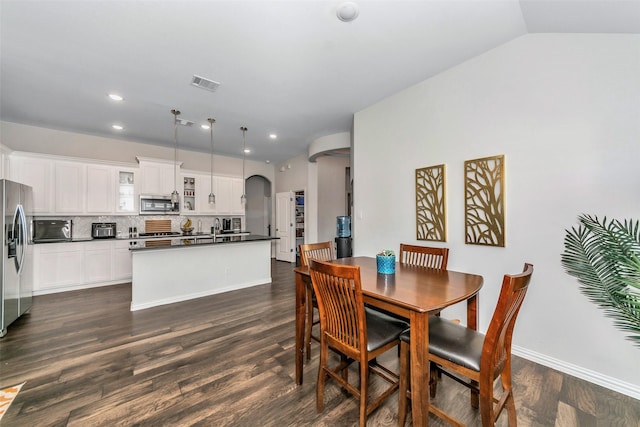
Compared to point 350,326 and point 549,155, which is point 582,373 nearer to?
point 549,155

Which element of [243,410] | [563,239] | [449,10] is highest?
[449,10]

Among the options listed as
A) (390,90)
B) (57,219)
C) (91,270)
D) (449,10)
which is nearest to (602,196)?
(449,10)

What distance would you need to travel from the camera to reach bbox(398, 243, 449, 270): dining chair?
2.21m

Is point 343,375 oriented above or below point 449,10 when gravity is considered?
below

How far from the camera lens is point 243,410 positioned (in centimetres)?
168

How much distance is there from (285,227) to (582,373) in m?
6.05

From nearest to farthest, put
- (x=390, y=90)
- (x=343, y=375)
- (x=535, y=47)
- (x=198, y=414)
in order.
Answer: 1. (x=198, y=414)
2. (x=343, y=375)
3. (x=535, y=47)
4. (x=390, y=90)

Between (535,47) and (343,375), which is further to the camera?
(535,47)

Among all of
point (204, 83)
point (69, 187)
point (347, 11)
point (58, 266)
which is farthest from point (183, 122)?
point (347, 11)

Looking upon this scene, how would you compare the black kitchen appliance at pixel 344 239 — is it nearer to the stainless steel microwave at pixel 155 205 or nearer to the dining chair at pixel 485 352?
the dining chair at pixel 485 352

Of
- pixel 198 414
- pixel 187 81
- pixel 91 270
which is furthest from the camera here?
pixel 91 270

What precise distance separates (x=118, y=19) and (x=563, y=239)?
4.14 metres

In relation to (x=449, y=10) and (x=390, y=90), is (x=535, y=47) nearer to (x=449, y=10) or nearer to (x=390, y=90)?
(x=449, y=10)

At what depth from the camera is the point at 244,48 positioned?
246 cm
